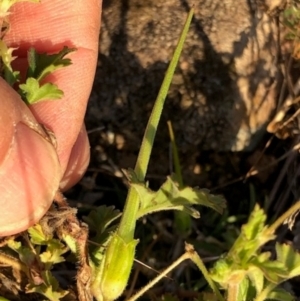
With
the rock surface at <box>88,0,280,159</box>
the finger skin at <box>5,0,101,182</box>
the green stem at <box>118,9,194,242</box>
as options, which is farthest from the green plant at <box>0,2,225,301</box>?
the rock surface at <box>88,0,280,159</box>

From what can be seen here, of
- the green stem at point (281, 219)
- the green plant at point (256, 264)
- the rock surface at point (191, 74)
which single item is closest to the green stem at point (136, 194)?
the green plant at point (256, 264)

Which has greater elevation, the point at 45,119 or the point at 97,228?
the point at 45,119

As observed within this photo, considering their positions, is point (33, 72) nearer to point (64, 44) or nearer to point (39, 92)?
point (39, 92)

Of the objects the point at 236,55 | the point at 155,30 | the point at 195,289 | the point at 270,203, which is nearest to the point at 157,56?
the point at 155,30

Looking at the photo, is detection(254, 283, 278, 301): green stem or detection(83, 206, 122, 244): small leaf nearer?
detection(254, 283, 278, 301): green stem

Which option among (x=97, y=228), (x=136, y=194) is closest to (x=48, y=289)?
(x=97, y=228)

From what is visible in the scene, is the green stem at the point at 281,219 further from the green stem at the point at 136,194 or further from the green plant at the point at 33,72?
the green plant at the point at 33,72

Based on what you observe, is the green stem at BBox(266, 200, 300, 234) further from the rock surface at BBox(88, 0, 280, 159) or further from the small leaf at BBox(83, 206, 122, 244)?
the rock surface at BBox(88, 0, 280, 159)
